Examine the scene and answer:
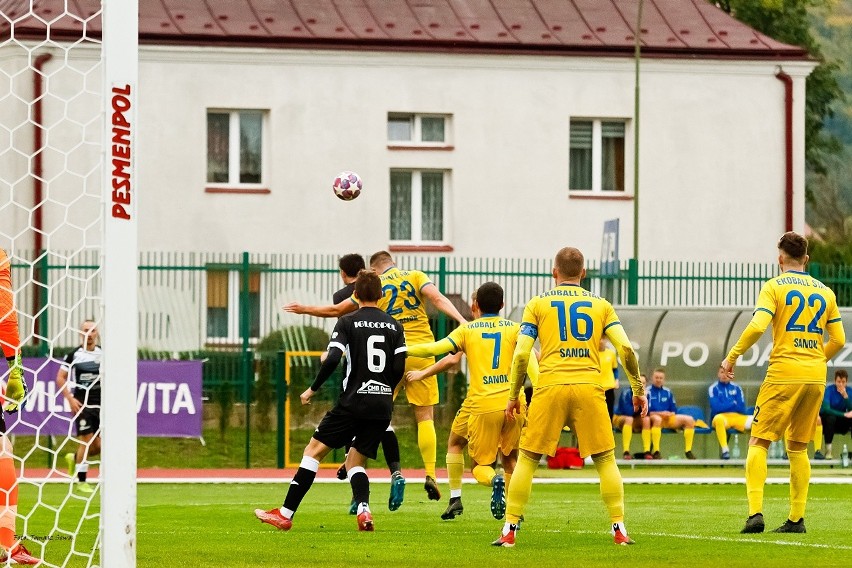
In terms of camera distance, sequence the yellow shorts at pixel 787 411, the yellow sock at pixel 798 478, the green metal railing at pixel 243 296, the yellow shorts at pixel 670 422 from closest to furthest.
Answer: the yellow shorts at pixel 787 411, the yellow sock at pixel 798 478, the yellow shorts at pixel 670 422, the green metal railing at pixel 243 296

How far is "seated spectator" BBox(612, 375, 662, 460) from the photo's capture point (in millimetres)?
21812

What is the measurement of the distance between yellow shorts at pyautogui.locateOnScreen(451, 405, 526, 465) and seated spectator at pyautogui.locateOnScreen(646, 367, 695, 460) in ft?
33.2

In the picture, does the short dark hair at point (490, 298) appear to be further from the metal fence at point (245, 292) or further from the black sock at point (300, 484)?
the metal fence at point (245, 292)

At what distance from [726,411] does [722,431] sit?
1.09 ft

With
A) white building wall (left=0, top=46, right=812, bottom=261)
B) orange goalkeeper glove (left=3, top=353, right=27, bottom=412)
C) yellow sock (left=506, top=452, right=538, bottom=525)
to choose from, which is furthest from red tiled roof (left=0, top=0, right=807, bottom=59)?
orange goalkeeper glove (left=3, top=353, right=27, bottom=412)

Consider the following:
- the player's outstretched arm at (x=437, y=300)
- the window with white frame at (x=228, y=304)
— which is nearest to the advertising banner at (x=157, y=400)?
the window with white frame at (x=228, y=304)

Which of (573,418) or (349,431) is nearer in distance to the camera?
(573,418)

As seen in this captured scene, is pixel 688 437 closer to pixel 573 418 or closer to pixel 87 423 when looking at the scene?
pixel 87 423

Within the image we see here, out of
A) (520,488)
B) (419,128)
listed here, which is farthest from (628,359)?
(419,128)

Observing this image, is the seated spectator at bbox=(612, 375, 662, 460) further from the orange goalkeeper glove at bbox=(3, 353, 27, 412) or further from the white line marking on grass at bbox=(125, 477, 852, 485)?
the orange goalkeeper glove at bbox=(3, 353, 27, 412)

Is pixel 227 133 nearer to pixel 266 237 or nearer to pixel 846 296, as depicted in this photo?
pixel 266 237

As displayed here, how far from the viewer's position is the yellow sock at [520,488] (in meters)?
10.1

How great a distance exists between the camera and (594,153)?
36969 mm

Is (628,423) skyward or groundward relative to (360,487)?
groundward
